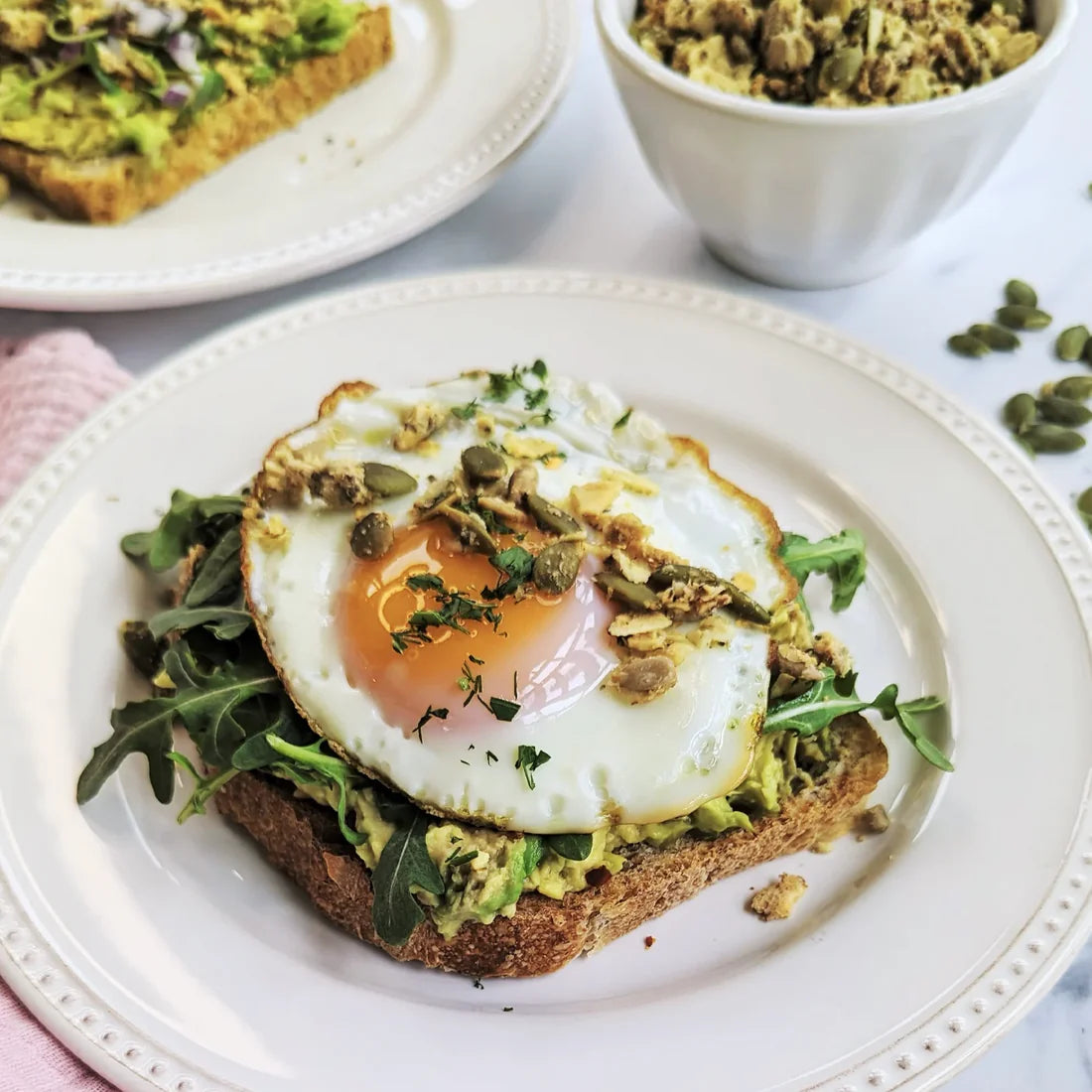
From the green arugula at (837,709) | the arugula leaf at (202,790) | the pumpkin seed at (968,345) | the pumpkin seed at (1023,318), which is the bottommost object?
the arugula leaf at (202,790)

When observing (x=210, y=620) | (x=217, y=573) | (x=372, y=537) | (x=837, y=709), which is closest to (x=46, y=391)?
(x=217, y=573)

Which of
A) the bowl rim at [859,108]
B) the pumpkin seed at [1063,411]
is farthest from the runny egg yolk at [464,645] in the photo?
the pumpkin seed at [1063,411]

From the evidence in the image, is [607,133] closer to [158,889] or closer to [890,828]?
[890,828]

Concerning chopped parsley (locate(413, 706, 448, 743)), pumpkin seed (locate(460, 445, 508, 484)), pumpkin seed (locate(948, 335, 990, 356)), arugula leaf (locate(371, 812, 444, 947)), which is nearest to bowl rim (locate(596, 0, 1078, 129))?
pumpkin seed (locate(948, 335, 990, 356))

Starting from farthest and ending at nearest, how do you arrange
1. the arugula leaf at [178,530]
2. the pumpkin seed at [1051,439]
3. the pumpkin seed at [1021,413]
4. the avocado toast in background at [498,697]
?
the pumpkin seed at [1021,413], the pumpkin seed at [1051,439], the arugula leaf at [178,530], the avocado toast in background at [498,697]

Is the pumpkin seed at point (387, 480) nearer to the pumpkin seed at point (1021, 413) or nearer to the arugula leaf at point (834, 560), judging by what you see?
the arugula leaf at point (834, 560)

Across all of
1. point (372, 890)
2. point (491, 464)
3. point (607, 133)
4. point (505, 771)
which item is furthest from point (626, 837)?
point (607, 133)
